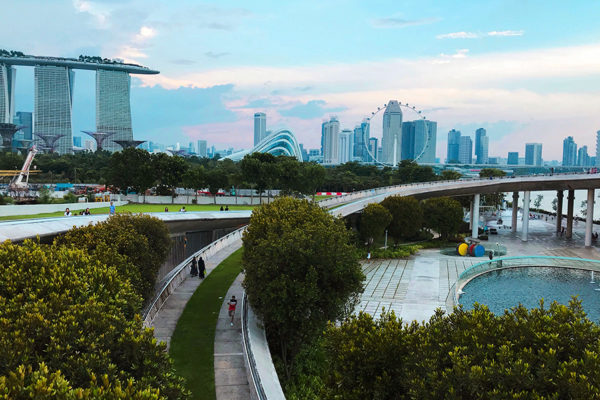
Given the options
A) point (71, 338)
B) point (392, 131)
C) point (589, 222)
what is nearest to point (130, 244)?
point (71, 338)

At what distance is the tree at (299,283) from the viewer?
54.9ft

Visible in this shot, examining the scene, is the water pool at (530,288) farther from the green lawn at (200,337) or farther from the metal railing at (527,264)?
the green lawn at (200,337)

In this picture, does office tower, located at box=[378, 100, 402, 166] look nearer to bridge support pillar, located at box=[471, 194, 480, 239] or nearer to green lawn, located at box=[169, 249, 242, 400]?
bridge support pillar, located at box=[471, 194, 480, 239]

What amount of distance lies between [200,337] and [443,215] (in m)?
40.3

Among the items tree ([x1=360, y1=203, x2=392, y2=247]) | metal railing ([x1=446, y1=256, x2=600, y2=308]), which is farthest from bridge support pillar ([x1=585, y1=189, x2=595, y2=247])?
tree ([x1=360, y1=203, x2=392, y2=247])

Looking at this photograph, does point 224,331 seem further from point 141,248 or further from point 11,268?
point 11,268

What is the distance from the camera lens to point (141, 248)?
18.9 meters

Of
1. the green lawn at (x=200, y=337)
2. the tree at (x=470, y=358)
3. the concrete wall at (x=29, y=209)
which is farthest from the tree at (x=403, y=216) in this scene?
the tree at (x=470, y=358)

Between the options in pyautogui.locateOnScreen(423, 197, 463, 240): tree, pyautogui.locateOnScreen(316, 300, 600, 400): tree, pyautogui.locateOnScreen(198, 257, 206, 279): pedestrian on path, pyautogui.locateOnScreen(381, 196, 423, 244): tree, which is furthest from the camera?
pyautogui.locateOnScreen(423, 197, 463, 240): tree

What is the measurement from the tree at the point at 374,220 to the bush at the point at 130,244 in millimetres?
26269

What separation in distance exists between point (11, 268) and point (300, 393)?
412 inches

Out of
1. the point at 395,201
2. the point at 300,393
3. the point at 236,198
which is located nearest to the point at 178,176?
the point at 236,198

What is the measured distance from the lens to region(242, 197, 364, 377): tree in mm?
16719

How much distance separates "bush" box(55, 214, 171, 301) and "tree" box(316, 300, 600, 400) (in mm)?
8669
